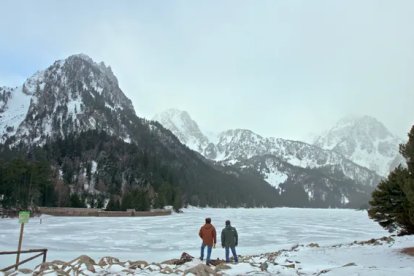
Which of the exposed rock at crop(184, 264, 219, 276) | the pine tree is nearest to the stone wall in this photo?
the pine tree

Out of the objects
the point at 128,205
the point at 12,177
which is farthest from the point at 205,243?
the point at 128,205

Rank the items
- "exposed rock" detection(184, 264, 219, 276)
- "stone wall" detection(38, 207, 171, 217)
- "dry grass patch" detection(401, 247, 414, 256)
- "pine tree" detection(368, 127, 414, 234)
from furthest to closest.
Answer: "stone wall" detection(38, 207, 171, 217) < "pine tree" detection(368, 127, 414, 234) < "dry grass patch" detection(401, 247, 414, 256) < "exposed rock" detection(184, 264, 219, 276)

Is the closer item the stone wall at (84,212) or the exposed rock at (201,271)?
the exposed rock at (201,271)

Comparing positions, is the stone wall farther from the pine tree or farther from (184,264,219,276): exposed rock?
(184,264,219,276): exposed rock

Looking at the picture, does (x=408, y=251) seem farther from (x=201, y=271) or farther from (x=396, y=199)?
(x=201, y=271)

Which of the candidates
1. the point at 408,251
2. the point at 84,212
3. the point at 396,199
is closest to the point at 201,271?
the point at 408,251

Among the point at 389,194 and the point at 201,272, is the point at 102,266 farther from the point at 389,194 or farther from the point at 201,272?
the point at 389,194

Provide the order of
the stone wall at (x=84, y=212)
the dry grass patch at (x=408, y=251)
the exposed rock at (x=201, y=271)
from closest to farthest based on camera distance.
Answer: the exposed rock at (x=201, y=271) → the dry grass patch at (x=408, y=251) → the stone wall at (x=84, y=212)

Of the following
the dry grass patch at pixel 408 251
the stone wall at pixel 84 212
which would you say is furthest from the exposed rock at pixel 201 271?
the stone wall at pixel 84 212

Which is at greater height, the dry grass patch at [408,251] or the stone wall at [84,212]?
the stone wall at [84,212]

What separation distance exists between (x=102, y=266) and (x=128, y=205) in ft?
397

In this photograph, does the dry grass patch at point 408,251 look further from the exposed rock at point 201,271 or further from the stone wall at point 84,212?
the stone wall at point 84,212

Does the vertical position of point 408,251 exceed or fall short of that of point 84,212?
it falls short

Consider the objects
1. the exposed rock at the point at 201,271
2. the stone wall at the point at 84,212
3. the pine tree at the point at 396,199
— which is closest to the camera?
the exposed rock at the point at 201,271
